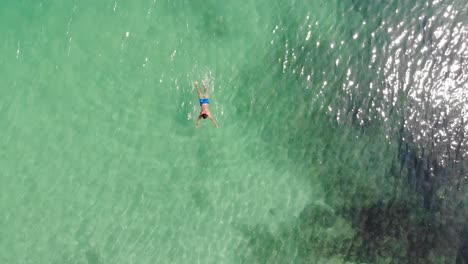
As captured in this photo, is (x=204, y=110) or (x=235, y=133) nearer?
(x=204, y=110)

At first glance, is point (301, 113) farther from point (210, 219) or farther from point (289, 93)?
point (210, 219)

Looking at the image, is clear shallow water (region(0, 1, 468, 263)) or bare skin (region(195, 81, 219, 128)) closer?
bare skin (region(195, 81, 219, 128))

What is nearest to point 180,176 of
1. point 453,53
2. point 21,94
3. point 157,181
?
point 157,181

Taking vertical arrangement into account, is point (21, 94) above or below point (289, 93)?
below

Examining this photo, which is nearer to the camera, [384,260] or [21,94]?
[384,260]

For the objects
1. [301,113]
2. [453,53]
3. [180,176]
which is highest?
[453,53]

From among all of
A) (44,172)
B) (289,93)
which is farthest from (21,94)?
(289,93)

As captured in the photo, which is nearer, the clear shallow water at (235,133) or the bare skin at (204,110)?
the bare skin at (204,110)

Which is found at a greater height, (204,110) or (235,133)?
(204,110)
